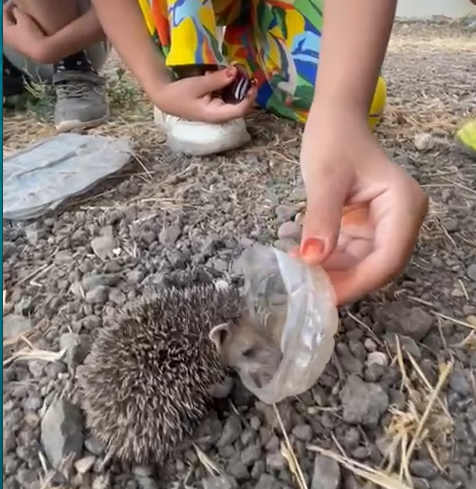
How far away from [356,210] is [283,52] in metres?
0.83

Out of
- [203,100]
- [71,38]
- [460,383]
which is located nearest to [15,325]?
[460,383]

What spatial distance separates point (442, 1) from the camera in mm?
4051

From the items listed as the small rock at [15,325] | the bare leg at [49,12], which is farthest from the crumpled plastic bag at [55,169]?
the bare leg at [49,12]

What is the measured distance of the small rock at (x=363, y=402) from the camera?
787 mm

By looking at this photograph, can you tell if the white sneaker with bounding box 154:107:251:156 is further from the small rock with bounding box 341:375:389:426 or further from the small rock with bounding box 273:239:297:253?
the small rock with bounding box 341:375:389:426

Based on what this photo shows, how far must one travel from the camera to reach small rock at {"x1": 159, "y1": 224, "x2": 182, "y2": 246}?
1131 millimetres

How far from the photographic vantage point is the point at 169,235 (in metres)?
1.14

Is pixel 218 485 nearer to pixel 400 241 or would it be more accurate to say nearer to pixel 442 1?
pixel 400 241

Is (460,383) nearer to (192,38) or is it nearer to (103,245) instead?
(103,245)

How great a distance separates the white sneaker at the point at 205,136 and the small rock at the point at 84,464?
0.81 m

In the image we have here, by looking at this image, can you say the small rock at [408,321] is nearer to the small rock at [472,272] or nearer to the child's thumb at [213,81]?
the small rock at [472,272]

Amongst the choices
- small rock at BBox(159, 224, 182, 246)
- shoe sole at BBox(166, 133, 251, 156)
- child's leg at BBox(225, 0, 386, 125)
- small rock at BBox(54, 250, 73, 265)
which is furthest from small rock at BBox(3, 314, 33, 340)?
child's leg at BBox(225, 0, 386, 125)

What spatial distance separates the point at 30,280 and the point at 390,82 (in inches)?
58.0

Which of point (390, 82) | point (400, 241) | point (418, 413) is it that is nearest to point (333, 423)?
point (418, 413)
